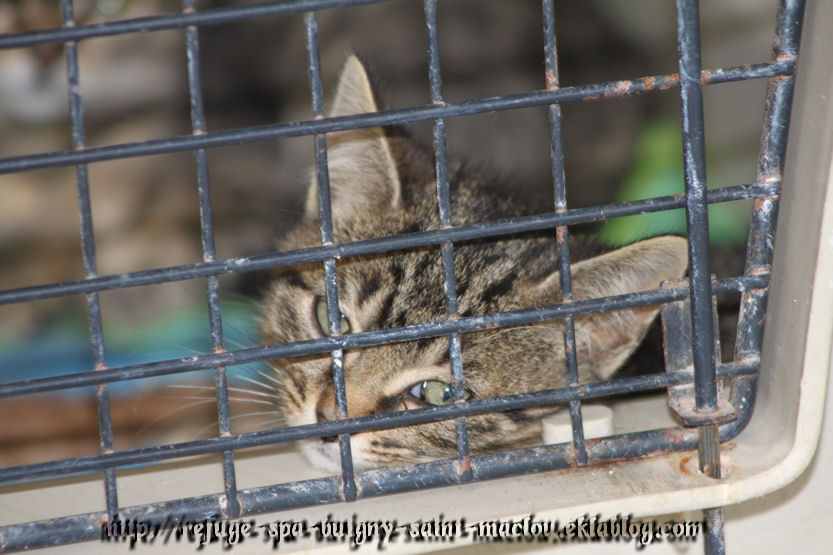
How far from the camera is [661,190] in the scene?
2936 mm

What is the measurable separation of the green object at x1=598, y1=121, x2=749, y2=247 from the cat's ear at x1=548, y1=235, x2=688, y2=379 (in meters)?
0.40

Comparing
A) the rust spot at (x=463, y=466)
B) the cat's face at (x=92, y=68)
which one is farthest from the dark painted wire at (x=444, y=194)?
the cat's face at (x=92, y=68)

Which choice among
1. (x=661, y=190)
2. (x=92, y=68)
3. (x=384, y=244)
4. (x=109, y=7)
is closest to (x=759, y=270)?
(x=384, y=244)

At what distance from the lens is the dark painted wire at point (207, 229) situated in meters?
1.15

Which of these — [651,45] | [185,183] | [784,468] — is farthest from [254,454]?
[651,45]

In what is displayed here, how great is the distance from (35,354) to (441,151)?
76.3 inches

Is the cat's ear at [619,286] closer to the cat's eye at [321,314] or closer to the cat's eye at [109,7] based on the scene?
the cat's eye at [321,314]

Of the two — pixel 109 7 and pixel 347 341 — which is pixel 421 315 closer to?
pixel 347 341

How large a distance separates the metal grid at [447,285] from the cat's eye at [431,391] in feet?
1.90

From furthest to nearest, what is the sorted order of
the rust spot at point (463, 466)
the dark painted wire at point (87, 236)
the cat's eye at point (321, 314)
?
the cat's eye at point (321, 314)
the rust spot at point (463, 466)
the dark painted wire at point (87, 236)

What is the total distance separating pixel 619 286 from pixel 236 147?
1.94 m

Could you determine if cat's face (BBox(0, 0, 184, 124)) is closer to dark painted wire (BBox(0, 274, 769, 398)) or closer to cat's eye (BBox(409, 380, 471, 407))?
cat's eye (BBox(409, 380, 471, 407))

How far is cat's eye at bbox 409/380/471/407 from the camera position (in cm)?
186

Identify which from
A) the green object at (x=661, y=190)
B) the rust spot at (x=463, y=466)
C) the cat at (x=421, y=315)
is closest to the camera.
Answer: the rust spot at (x=463, y=466)
